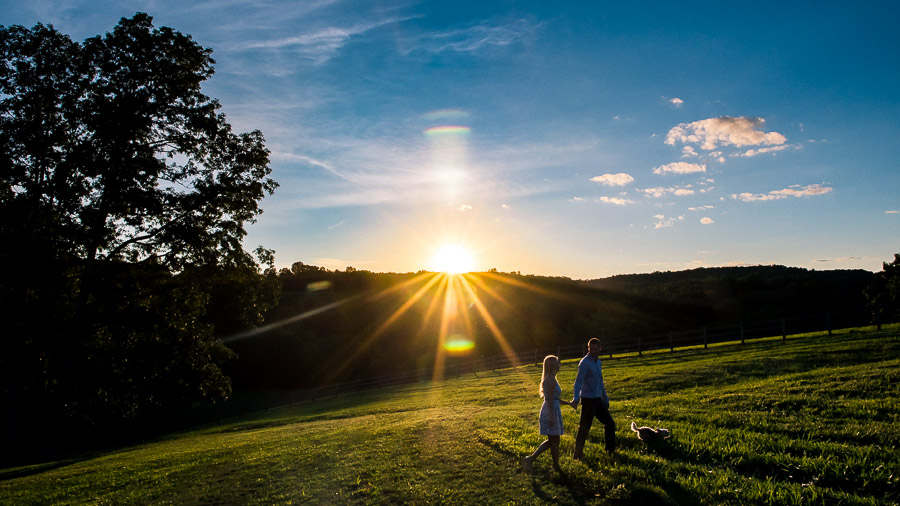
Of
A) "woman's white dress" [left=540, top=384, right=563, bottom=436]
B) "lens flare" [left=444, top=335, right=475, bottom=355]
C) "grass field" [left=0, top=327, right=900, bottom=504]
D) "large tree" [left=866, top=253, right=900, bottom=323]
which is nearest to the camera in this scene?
"grass field" [left=0, top=327, right=900, bottom=504]

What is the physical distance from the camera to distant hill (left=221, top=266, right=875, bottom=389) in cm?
6375

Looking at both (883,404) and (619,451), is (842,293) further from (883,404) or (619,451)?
(619,451)

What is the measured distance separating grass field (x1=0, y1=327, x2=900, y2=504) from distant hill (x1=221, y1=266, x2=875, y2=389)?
47.0 meters

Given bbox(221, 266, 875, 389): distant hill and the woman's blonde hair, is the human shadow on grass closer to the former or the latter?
the woman's blonde hair

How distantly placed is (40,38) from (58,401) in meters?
13.6

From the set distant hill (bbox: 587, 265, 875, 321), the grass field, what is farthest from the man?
distant hill (bbox: 587, 265, 875, 321)

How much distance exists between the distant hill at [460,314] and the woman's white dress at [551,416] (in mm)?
58547

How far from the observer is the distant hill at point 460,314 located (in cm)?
6375

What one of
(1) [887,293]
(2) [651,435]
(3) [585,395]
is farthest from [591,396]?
(1) [887,293]

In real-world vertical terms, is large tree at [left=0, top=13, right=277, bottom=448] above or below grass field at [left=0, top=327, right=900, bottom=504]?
above

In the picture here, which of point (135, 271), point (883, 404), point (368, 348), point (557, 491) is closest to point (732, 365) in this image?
point (883, 404)

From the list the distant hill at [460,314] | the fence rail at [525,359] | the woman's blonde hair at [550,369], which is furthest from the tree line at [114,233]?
the distant hill at [460,314]

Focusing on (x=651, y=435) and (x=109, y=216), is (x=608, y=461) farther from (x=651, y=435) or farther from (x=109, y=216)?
(x=109, y=216)

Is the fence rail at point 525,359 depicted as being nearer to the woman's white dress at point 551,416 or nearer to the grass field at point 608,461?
the grass field at point 608,461
